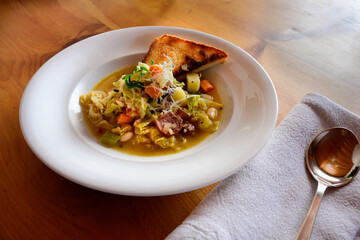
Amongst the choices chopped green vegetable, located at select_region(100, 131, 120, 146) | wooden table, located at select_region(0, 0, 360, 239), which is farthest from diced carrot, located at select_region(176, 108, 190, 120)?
wooden table, located at select_region(0, 0, 360, 239)

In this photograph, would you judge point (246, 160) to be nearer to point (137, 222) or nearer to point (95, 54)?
point (137, 222)

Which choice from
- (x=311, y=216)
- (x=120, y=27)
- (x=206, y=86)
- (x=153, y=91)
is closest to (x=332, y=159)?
(x=311, y=216)

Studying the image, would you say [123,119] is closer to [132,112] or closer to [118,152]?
Answer: [132,112]

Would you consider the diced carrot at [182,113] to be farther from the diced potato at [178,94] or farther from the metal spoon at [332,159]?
the metal spoon at [332,159]

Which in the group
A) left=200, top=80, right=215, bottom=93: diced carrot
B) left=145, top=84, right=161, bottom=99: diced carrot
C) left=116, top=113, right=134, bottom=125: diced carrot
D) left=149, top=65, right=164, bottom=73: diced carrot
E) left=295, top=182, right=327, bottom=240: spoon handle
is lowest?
left=116, top=113, right=134, bottom=125: diced carrot

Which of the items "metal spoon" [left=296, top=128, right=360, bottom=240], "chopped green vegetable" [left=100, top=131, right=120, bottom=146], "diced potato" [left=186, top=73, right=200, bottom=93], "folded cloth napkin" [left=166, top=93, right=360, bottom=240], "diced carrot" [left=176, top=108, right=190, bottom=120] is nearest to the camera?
"folded cloth napkin" [left=166, top=93, right=360, bottom=240]

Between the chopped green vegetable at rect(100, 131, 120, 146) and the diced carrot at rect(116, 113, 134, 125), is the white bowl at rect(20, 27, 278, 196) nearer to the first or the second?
the chopped green vegetable at rect(100, 131, 120, 146)

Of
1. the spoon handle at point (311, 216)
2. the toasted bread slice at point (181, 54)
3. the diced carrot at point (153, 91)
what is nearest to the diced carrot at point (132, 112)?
the diced carrot at point (153, 91)
